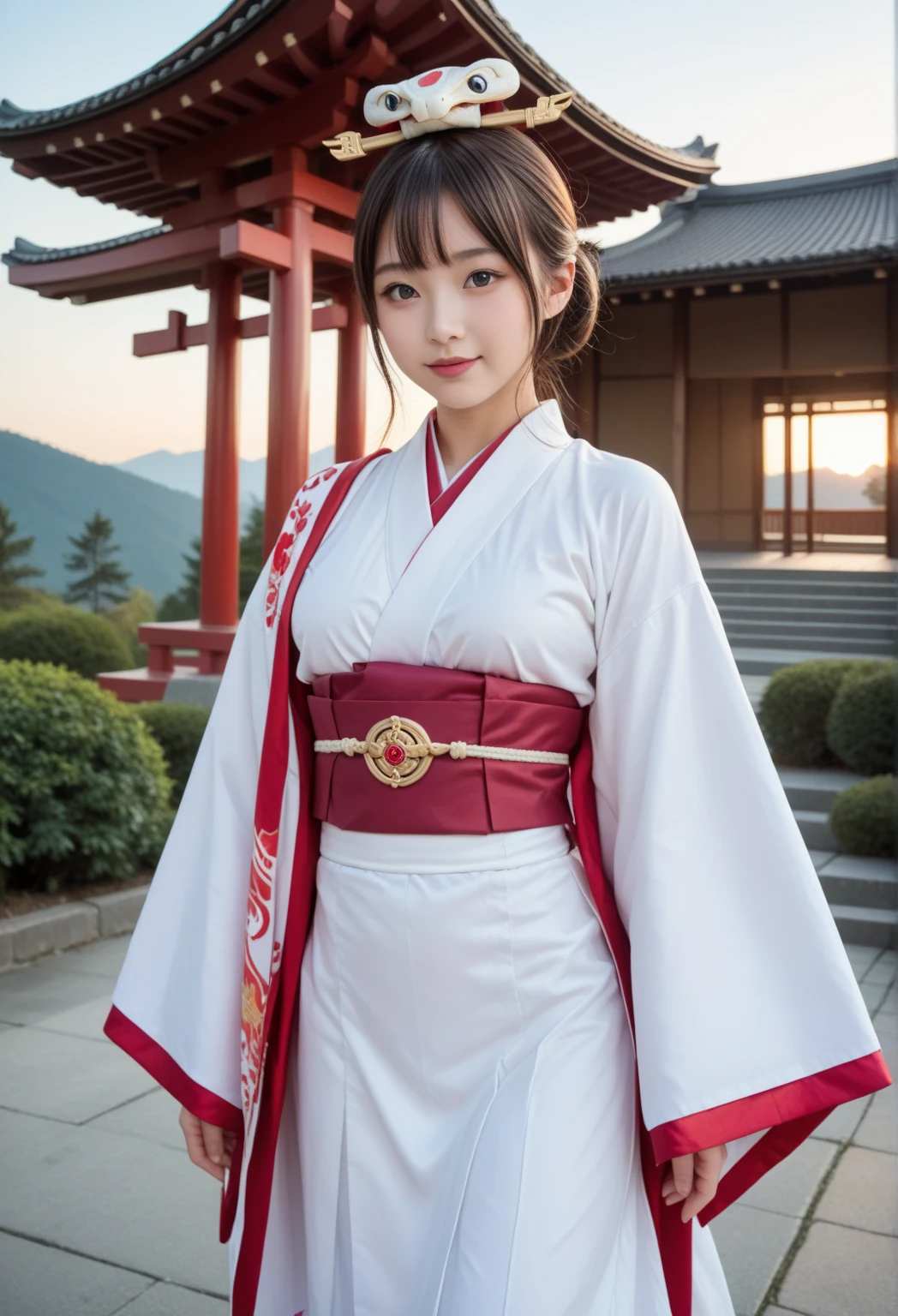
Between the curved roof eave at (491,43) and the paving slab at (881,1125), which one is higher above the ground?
the curved roof eave at (491,43)

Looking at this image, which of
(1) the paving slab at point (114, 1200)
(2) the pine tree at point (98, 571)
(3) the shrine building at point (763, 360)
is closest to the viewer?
(1) the paving slab at point (114, 1200)

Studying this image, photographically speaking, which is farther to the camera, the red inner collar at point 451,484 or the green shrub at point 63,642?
the green shrub at point 63,642

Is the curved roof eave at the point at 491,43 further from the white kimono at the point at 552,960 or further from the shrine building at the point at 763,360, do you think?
the white kimono at the point at 552,960

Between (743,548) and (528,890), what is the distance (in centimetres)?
1542

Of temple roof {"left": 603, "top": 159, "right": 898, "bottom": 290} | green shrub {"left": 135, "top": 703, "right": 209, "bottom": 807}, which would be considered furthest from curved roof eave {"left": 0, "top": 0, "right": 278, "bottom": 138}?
temple roof {"left": 603, "top": 159, "right": 898, "bottom": 290}

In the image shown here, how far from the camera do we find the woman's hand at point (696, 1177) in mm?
1341

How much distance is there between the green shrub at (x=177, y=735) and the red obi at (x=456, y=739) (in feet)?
17.5

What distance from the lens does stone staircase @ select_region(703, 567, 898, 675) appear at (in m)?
10.1

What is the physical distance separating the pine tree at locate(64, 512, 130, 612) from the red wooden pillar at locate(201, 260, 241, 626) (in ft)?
76.8

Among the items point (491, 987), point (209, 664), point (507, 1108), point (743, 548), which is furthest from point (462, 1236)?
point (743, 548)

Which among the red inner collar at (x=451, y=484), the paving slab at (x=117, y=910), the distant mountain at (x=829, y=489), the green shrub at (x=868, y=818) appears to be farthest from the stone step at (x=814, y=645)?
the red inner collar at (x=451, y=484)

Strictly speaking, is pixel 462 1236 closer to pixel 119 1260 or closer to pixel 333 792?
pixel 333 792

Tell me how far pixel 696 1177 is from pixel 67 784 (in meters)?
3.93

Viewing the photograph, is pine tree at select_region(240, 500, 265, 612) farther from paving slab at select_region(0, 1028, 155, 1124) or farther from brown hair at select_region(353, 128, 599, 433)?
brown hair at select_region(353, 128, 599, 433)
